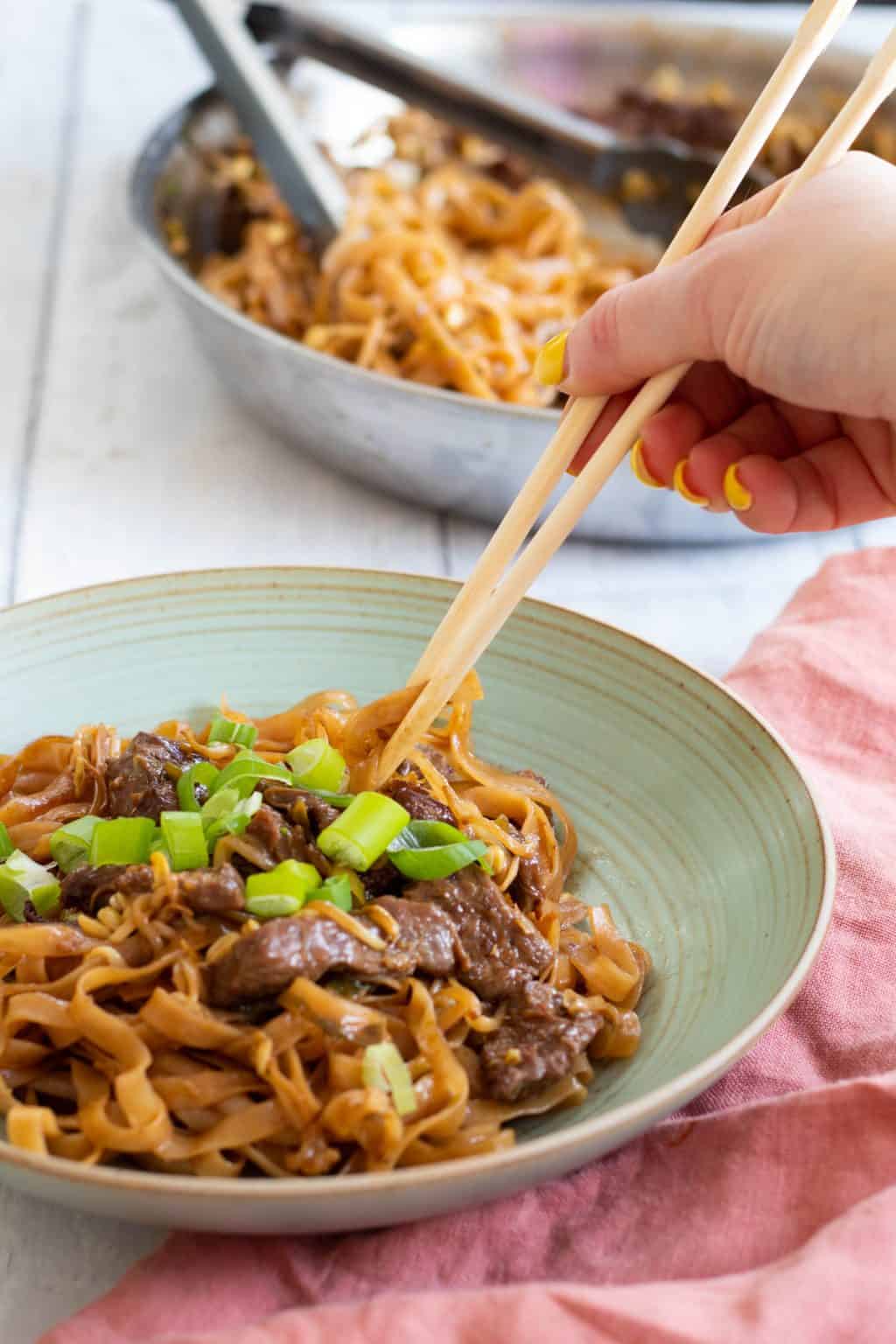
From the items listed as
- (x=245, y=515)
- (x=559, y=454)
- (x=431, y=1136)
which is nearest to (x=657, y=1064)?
(x=431, y=1136)

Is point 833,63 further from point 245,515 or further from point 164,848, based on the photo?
point 164,848

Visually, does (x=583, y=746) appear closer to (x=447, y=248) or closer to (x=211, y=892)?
(x=211, y=892)

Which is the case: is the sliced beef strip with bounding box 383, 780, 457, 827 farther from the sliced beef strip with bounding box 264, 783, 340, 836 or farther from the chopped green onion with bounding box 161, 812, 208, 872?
the chopped green onion with bounding box 161, 812, 208, 872

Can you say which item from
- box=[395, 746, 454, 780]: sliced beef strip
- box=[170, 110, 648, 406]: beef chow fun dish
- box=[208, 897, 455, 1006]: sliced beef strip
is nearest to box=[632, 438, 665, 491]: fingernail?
box=[395, 746, 454, 780]: sliced beef strip

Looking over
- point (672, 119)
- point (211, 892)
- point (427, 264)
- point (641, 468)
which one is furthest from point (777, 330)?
point (672, 119)

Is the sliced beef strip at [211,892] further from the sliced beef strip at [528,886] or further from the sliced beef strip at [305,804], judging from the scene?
the sliced beef strip at [528,886]

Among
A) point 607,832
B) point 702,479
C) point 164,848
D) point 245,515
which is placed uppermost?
point 702,479

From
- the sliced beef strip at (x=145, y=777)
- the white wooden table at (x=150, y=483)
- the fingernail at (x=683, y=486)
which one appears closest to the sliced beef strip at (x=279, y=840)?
the sliced beef strip at (x=145, y=777)
